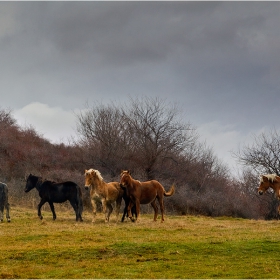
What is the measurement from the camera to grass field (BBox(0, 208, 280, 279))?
9875mm

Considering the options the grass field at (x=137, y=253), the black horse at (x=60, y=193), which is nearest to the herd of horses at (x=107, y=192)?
the black horse at (x=60, y=193)

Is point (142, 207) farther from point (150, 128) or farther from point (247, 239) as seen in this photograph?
point (247, 239)

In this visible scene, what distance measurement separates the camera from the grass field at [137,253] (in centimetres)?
988

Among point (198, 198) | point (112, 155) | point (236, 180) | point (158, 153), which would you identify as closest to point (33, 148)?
point (112, 155)

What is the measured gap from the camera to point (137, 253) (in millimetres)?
11812

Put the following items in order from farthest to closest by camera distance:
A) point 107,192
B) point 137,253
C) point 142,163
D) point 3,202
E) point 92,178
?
point 142,163
point 3,202
point 107,192
point 92,178
point 137,253

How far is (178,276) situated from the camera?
9.42 m

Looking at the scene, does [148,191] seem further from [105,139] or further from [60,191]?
[105,139]

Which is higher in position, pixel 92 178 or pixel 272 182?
pixel 272 182

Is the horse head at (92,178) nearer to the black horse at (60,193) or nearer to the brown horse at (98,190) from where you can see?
the brown horse at (98,190)

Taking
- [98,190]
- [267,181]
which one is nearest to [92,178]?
[98,190]

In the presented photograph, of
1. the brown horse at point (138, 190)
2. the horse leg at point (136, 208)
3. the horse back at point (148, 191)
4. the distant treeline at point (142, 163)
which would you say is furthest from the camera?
the distant treeline at point (142, 163)

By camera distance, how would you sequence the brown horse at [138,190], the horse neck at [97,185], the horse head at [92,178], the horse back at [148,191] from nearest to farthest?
the horse head at [92,178] < the horse neck at [97,185] < the brown horse at [138,190] < the horse back at [148,191]

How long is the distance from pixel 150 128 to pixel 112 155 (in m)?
3.87
